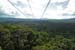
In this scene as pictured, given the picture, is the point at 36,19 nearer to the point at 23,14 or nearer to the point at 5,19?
the point at 23,14

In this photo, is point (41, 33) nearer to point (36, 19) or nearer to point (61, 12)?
point (36, 19)

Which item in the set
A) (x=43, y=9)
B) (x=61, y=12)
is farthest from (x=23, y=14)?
(x=61, y=12)

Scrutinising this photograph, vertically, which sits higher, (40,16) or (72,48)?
(40,16)

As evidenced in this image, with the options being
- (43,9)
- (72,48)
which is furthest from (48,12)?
(72,48)

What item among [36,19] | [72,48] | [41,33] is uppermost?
[36,19]

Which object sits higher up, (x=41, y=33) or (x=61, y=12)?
(x=61, y=12)

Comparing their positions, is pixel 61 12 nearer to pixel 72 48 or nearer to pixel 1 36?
pixel 72 48
